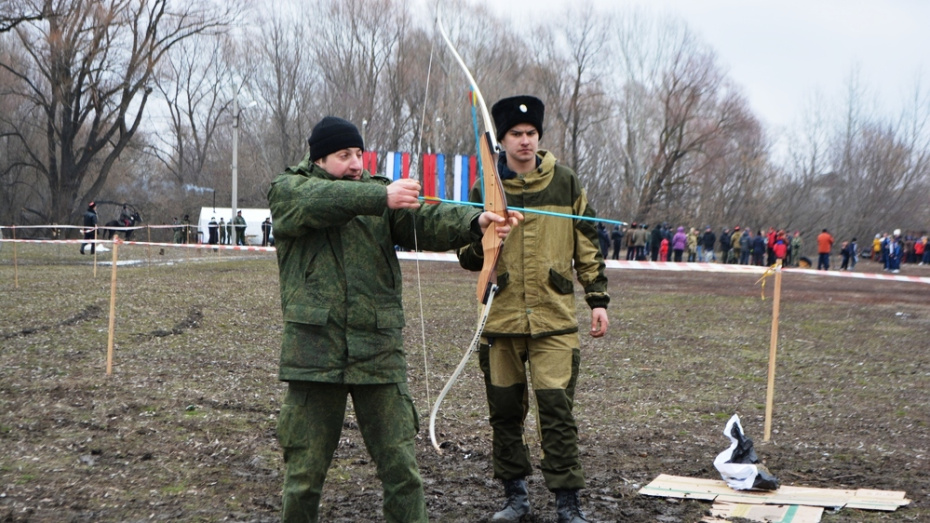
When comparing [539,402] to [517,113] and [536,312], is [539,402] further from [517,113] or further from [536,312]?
[517,113]

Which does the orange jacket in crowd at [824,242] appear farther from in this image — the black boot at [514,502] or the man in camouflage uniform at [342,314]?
the man in camouflage uniform at [342,314]

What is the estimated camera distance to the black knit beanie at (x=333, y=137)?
3773mm

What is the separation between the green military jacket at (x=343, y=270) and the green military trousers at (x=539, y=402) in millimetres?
920

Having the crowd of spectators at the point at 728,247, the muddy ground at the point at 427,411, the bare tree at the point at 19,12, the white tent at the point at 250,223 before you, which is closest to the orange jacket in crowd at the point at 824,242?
the crowd of spectators at the point at 728,247

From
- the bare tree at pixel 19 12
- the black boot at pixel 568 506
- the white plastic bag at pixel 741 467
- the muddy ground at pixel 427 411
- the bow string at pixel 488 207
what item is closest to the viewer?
the bow string at pixel 488 207

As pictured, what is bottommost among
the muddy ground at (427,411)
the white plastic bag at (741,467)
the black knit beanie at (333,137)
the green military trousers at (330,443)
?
the muddy ground at (427,411)

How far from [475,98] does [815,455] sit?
340 cm

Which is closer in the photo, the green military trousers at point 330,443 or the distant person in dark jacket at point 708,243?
the green military trousers at point 330,443

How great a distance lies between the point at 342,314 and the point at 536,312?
1162mm

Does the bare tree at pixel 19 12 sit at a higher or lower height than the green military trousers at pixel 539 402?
higher

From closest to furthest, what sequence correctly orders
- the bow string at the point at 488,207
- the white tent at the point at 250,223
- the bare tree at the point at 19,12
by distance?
1. the bow string at the point at 488,207
2. the bare tree at the point at 19,12
3. the white tent at the point at 250,223

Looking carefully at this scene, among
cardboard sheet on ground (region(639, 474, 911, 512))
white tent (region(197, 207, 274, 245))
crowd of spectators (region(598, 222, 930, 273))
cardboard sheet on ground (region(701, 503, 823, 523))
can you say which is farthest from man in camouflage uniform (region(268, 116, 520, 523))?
white tent (region(197, 207, 274, 245))

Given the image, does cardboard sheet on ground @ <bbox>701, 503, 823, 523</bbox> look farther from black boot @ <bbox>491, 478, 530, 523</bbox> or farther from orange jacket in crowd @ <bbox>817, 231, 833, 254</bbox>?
orange jacket in crowd @ <bbox>817, 231, 833, 254</bbox>

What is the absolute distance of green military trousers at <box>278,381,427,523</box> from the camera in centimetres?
367
